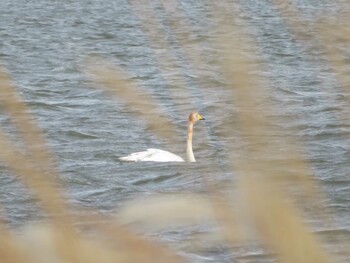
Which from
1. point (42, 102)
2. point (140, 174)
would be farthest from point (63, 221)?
point (42, 102)

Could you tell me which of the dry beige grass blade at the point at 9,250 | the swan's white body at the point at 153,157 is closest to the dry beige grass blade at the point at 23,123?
the dry beige grass blade at the point at 9,250

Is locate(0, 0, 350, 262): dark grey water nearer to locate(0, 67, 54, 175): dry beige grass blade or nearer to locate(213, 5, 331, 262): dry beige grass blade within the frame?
locate(213, 5, 331, 262): dry beige grass blade

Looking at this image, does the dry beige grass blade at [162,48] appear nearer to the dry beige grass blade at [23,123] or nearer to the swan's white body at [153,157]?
the dry beige grass blade at [23,123]

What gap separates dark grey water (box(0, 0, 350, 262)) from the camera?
2373mm

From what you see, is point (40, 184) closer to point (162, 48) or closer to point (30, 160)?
point (30, 160)

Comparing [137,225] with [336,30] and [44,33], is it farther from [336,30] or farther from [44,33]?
[44,33]

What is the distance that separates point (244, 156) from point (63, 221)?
1.05ft

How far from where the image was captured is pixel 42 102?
15508mm

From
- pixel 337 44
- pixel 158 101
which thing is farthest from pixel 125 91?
pixel 158 101

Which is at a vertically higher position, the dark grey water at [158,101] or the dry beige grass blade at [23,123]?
the dry beige grass blade at [23,123]

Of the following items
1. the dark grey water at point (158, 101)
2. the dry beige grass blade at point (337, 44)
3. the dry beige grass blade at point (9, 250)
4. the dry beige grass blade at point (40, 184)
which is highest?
the dry beige grass blade at point (337, 44)

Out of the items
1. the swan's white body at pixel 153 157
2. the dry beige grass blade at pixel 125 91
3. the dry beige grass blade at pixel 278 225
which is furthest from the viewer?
the swan's white body at pixel 153 157

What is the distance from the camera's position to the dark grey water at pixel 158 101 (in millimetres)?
2373

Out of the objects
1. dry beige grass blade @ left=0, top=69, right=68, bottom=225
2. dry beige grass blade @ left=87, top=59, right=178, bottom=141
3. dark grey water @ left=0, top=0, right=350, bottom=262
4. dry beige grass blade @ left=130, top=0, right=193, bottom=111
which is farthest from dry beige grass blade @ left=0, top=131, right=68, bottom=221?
dry beige grass blade @ left=130, top=0, right=193, bottom=111
